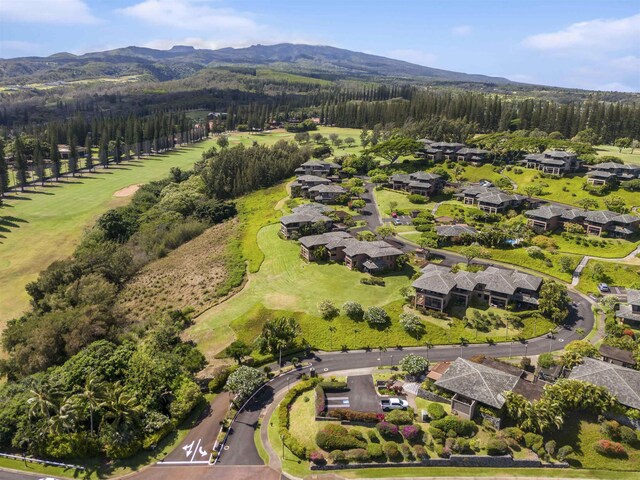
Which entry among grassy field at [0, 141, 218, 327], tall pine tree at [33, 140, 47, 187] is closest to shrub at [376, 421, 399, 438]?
grassy field at [0, 141, 218, 327]

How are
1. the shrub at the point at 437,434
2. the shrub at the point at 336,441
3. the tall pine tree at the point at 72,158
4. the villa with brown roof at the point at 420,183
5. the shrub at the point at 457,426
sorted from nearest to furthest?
1. the shrub at the point at 336,441
2. the shrub at the point at 437,434
3. the shrub at the point at 457,426
4. the villa with brown roof at the point at 420,183
5. the tall pine tree at the point at 72,158

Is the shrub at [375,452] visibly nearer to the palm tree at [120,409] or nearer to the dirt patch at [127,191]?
the palm tree at [120,409]

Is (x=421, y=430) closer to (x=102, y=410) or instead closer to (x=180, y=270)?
(x=102, y=410)

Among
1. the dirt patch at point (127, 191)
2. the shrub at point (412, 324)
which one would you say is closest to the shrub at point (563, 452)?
the shrub at point (412, 324)

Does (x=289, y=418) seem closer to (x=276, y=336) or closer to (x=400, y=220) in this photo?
(x=276, y=336)

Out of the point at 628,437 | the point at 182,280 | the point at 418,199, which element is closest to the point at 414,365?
the point at 628,437

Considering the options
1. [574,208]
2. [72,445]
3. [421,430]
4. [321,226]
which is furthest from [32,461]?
[574,208]

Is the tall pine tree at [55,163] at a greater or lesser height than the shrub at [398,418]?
greater
